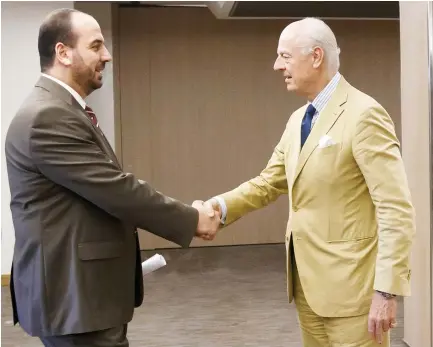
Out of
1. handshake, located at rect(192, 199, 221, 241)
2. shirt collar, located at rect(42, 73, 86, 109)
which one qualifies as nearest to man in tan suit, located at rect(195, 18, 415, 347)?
handshake, located at rect(192, 199, 221, 241)

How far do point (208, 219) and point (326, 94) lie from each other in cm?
60

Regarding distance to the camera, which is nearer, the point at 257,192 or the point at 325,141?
the point at 325,141

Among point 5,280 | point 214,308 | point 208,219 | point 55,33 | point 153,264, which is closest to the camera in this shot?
point 55,33

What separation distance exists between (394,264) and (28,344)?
273 centimetres

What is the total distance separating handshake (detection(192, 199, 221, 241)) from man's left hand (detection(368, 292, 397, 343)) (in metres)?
0.60

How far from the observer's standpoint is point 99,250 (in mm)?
1592

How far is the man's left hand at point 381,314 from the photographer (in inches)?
65.9

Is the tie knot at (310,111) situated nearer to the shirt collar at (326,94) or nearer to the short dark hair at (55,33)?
the shirt collar at (326,94)

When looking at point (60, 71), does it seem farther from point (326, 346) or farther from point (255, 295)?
point (255, 295)

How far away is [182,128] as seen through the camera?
6.60 metres

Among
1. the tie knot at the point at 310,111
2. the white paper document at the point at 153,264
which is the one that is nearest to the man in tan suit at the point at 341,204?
the tie knot at the point at 310,111

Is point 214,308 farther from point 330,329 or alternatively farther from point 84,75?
point 84,75

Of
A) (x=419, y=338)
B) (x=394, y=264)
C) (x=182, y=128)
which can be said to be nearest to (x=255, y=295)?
(x=419, y=338)

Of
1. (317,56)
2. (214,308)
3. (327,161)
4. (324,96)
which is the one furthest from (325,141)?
(214,308)
